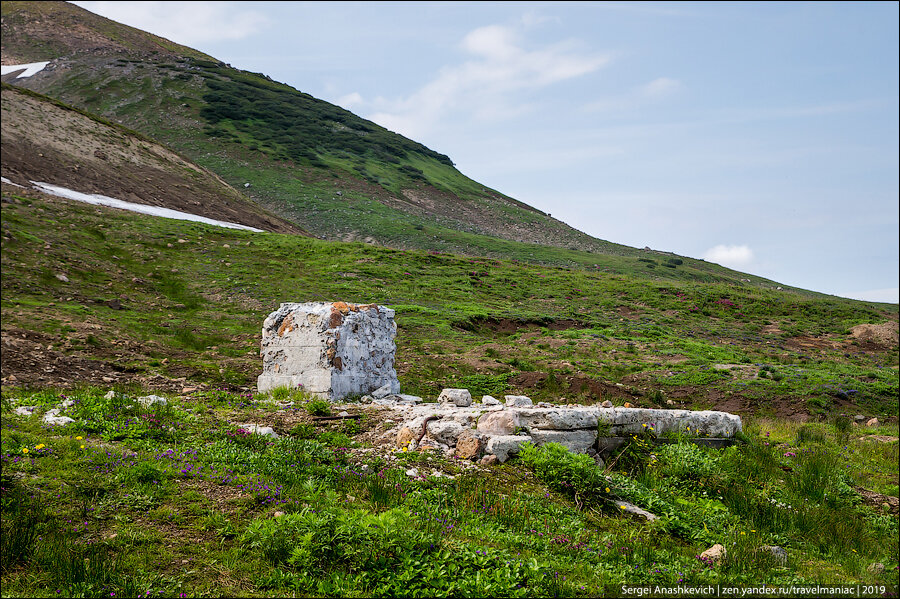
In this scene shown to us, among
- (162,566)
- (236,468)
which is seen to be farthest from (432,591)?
(236,468)

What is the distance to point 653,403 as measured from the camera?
18031 millimetres

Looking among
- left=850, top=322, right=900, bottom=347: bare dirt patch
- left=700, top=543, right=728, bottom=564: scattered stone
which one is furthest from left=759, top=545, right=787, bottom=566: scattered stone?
left=850, top=322, right=900, bottom=347: bare dirt patch

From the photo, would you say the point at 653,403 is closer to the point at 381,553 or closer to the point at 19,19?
the point at 381,553

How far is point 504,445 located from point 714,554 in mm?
3127

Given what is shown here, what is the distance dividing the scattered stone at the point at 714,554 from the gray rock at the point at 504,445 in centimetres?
290

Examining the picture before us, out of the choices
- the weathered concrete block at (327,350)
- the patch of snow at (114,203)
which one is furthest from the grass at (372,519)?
the patch of snow at (114,203)

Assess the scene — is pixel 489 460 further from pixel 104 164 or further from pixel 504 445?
pixel 104 164

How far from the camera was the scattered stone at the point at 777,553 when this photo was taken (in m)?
6.45

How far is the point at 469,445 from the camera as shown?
337 inches

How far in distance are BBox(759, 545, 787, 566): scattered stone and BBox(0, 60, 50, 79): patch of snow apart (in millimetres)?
103998

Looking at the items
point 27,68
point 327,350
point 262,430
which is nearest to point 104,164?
point 327,350

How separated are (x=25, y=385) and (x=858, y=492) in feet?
54.4

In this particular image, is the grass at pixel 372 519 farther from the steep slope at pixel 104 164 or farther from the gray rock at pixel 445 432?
the steep slope at pixel 104 164

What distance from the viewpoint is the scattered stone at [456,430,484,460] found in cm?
847
